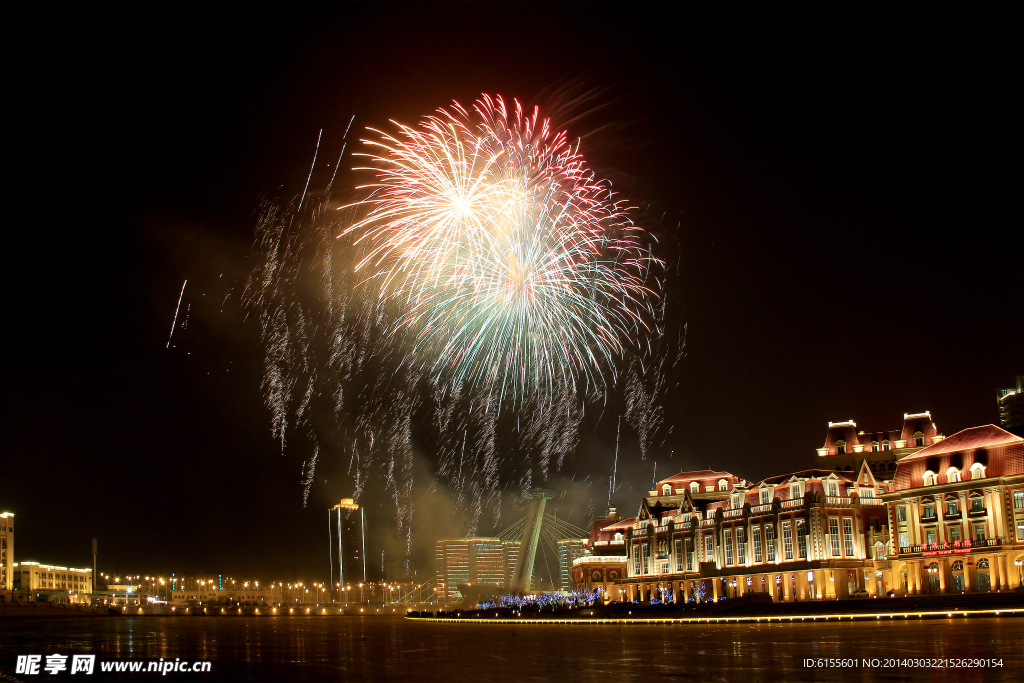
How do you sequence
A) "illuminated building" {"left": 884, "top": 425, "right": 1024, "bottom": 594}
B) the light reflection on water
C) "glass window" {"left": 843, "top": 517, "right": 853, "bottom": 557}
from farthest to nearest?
"glass window" {"left": 843, "top": 517, "right": 853, "bottom": 557} → "illuminated building" {"left": 884, "top": 425, "right": 1024, "bottom": 594} → the light reflection on water

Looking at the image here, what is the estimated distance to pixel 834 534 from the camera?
8962 centimetres

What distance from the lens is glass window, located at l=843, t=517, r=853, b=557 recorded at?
8925 centimetres

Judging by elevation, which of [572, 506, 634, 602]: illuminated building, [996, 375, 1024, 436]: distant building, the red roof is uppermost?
[996, 375, 1024, 436]: distant building

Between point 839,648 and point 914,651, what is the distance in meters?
3.48

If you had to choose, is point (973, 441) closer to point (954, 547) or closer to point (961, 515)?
point (961, 515)

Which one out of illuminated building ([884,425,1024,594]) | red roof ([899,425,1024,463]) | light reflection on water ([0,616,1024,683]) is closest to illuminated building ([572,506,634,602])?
illuminated building ([884,425,1024,594])

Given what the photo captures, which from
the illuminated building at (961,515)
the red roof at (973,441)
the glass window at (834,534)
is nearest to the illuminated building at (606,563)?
the glass window at (834,534)

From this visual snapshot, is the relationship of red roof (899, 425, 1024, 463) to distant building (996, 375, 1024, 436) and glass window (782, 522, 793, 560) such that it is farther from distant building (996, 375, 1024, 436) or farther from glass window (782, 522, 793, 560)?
distant building (996, 375, 1024, 436)

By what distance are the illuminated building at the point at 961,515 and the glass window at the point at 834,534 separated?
5.25m

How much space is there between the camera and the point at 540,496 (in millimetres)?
158375

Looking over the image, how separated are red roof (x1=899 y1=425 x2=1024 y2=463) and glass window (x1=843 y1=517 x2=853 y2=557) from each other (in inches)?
352

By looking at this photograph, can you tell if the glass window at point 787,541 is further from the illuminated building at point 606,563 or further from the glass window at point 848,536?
the illuminated building at point 606,563

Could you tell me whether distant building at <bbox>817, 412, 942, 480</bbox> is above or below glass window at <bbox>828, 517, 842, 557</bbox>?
above

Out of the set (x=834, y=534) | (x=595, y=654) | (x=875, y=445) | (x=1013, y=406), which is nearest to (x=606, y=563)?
(x=875, y=445)
